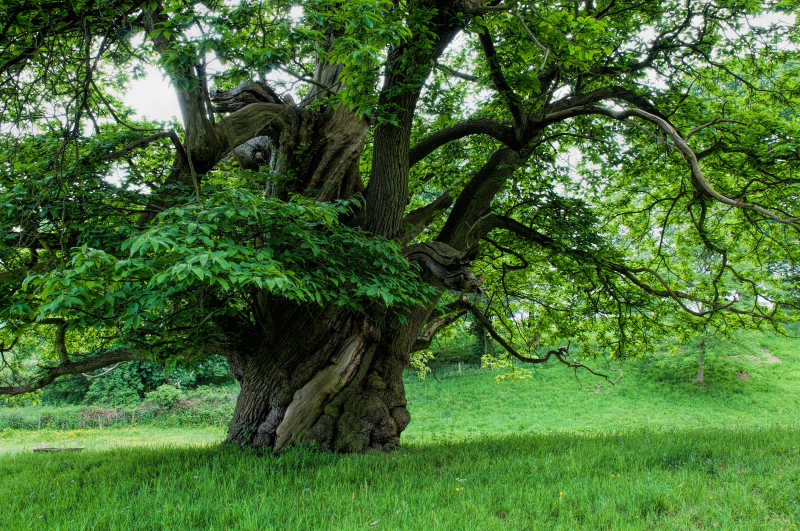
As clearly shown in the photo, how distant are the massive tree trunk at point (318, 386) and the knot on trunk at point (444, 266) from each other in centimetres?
100

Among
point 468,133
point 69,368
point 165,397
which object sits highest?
point 468,133

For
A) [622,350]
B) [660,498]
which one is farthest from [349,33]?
[622,350]

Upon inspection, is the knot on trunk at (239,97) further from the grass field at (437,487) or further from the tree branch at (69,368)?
the grass field at (437,487)

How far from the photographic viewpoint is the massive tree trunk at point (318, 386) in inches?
244

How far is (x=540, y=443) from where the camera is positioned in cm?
681

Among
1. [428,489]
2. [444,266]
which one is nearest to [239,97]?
[444,266]

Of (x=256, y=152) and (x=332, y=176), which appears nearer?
(x=332, y=176)

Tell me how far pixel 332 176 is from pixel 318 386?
2.99m

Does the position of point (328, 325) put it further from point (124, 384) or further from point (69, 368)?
point (124, 384)

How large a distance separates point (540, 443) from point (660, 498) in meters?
3.04

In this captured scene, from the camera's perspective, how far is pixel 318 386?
6.29m

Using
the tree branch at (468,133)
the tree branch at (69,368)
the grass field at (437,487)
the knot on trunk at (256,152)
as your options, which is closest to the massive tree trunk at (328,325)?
the grass field at (437,487)

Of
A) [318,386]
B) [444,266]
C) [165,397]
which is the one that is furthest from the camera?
[165,397]

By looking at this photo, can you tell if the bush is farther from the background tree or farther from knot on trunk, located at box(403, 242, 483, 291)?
knot on trunk, located at box(403, 242, 483, 291)
